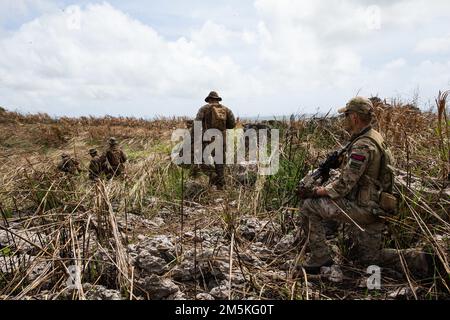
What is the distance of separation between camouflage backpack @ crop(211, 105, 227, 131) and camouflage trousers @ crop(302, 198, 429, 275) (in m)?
3.49

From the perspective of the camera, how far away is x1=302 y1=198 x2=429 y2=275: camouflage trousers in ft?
10.8

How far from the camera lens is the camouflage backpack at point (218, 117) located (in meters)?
6.77

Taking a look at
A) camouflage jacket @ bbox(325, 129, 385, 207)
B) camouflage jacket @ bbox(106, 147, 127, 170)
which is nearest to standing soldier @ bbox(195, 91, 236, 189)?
camouflage jacket @ bbox(106, 147, 127, 170)

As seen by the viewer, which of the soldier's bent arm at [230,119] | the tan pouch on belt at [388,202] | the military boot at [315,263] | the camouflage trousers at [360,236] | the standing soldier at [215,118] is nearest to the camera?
the tan pouch on belt at [388,202]

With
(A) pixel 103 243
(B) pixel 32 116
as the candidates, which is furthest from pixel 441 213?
(B) pixel 32 116

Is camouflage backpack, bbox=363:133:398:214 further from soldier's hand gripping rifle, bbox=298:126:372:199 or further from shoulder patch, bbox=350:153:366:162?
soldier's hand gripping rifle, bbox=298:126:372:199

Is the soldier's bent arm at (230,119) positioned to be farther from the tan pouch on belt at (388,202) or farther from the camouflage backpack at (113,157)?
the tan pouch on belt at (388,202)

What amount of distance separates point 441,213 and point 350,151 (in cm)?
104

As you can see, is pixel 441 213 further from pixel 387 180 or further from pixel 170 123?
pixel 170 123

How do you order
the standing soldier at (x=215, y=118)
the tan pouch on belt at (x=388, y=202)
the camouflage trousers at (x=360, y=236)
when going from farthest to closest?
the standing soldier at (x=215, y=118) < the camouflage trousers at (x=360, y=236) < the tan pouch on belt at (x=388, y=202)

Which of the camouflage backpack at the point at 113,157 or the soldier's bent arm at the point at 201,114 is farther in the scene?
the camouflage backpack at the point at 113,157

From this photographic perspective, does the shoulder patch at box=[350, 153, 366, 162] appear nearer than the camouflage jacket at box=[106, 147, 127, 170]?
Answer: Yes

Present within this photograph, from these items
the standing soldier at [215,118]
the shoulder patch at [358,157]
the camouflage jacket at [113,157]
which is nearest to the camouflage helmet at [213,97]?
the standing soldier at [215,118]

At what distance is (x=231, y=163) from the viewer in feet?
22.9
